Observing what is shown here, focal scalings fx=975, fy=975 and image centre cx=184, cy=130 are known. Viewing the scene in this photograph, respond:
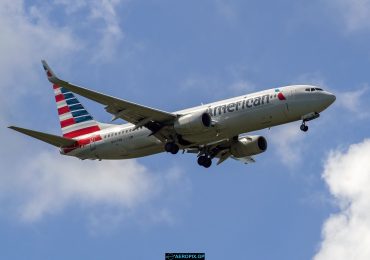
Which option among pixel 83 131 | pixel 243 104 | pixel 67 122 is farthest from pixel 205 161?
pixel 67 122

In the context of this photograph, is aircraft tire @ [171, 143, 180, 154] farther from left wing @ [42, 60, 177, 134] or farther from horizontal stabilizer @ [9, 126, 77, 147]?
horizontal stabilizer @ [9, 126, 77, 147]

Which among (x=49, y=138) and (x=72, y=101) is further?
(x=72, y=101)

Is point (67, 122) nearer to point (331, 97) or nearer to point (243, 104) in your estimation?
point (243, 104)

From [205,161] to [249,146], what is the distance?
3.97 metres

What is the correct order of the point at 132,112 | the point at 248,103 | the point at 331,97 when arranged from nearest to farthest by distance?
the point at 248,103 → the point at 331,97 → the point at 132,112

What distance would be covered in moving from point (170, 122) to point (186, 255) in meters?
10.8

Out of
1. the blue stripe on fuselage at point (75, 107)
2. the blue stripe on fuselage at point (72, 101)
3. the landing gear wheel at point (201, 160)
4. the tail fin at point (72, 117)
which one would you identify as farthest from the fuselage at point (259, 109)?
the blue stripe on fuselage at point (72, 101)

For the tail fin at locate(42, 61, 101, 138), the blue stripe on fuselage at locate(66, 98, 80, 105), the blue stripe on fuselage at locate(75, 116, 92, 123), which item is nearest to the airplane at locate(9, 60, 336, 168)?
the tail fin at locate(42, 61, 101, 138)

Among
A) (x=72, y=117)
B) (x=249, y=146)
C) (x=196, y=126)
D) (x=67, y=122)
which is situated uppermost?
(x=72, y=117)

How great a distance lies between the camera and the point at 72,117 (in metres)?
90.2

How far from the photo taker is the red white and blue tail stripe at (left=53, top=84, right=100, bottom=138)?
87.8 metres

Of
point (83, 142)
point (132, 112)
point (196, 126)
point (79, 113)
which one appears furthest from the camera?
point (79, 113)

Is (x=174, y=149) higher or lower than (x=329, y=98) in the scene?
lower

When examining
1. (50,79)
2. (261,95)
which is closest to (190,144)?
(261,95)
